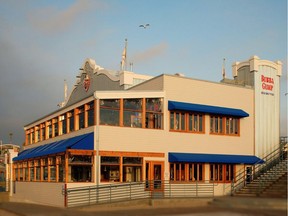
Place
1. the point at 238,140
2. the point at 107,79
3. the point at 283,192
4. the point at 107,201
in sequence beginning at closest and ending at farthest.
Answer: the point at 107,201, the point at 283,192, the point at 238,140, the point at 107,79

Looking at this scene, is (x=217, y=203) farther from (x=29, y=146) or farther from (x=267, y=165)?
(x=29, y=146)

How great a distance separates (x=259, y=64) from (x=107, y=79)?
1364 cm

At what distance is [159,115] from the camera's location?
89.8 ft

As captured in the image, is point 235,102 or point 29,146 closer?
point 235,102

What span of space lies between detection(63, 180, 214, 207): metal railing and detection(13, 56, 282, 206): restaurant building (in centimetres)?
46

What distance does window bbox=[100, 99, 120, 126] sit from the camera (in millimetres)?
25281

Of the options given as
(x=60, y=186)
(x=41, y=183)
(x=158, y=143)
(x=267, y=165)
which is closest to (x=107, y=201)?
(x=60, y=186)

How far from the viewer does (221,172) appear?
97.2ft

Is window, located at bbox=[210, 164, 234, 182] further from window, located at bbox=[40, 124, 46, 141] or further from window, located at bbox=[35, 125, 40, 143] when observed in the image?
window, located at bbox=[35, 125, 40, 143]

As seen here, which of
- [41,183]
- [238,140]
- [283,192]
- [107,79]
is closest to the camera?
[283,192]

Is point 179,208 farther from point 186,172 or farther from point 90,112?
point 90,112

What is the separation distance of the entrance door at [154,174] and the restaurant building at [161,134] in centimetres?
6

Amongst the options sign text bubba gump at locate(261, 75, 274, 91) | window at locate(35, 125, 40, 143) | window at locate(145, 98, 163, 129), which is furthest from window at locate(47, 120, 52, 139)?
sign text bubba gump at locate(261, 75, 274, 91)

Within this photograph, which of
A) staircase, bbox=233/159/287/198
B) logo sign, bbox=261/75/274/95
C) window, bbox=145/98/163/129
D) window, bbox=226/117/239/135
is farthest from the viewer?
logo sign, bbox=261/75/274/95
